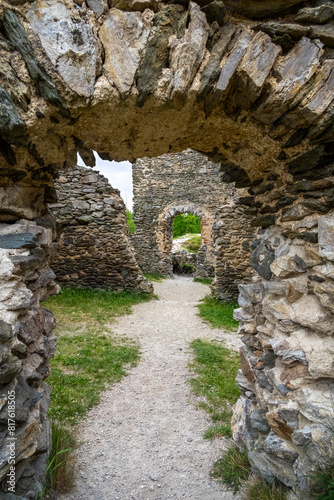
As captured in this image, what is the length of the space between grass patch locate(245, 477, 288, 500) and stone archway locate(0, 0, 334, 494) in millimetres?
65

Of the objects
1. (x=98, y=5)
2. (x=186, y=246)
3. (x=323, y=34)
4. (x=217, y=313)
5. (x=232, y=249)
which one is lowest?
(x=217, y=313)

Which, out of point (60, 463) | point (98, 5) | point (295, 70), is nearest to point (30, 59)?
point (98, 5)

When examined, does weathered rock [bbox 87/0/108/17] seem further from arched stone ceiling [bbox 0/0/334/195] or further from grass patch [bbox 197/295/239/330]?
grass patch [bbox 197/295/239/330]

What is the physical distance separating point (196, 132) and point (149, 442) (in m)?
2.86

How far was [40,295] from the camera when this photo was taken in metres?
2.36

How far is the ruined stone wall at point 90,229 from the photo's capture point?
7.77 metres

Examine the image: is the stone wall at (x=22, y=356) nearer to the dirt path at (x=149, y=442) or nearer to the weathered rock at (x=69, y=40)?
the dirt path at (x=149, y=442)

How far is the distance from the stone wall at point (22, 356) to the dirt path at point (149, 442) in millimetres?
579

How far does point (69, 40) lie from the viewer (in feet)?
4.99

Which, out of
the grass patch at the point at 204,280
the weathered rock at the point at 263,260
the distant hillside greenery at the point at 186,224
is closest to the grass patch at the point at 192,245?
the distant hillside greenery at the point at 186,224

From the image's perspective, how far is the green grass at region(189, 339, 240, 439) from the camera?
9.93 ft

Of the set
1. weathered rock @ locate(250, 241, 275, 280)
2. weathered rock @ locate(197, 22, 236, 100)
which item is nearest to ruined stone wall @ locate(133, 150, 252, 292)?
weathered rock @ locate(250, 241, 275, 280)

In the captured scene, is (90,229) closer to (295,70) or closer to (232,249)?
(232,249)

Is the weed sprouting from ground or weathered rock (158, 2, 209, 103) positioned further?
the weed sprouting from ground
